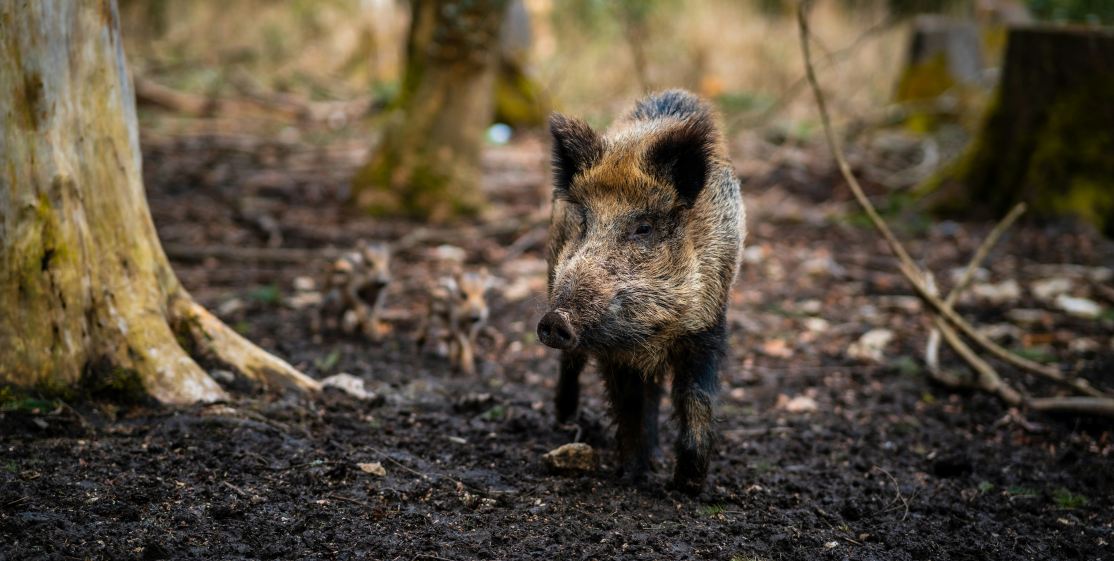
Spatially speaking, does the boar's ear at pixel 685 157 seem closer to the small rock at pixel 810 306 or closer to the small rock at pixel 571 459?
the small rock at pixel 571 459

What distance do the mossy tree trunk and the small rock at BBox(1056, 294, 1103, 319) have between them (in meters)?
1.80

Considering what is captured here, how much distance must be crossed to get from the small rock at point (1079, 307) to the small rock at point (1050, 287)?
0.11m

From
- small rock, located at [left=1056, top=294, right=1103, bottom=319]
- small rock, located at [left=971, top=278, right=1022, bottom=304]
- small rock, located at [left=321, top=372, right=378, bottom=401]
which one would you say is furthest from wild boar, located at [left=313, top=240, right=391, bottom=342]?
small rock, located at [left=1056, top=294, right=1103, bottom=319]

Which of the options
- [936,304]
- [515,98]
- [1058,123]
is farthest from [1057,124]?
[515,98]

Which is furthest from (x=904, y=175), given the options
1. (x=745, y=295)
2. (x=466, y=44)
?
(x=466, y=44)

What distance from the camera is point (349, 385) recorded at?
530 centimetres

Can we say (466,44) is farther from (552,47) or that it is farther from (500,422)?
(552,47)

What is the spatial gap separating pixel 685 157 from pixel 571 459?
149 centimetres

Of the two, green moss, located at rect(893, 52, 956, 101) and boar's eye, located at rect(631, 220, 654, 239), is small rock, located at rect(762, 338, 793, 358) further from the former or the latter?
green moss, located at rect(893, 52, 956, 101)

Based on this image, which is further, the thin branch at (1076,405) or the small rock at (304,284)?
the small rock at (304,284)

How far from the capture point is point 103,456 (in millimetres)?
3840

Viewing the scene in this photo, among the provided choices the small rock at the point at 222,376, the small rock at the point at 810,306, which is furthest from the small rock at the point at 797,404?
the small rock at the point at 222,376

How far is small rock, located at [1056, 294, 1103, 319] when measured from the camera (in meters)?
7.23

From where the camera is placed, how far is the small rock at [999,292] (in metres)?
7.76
